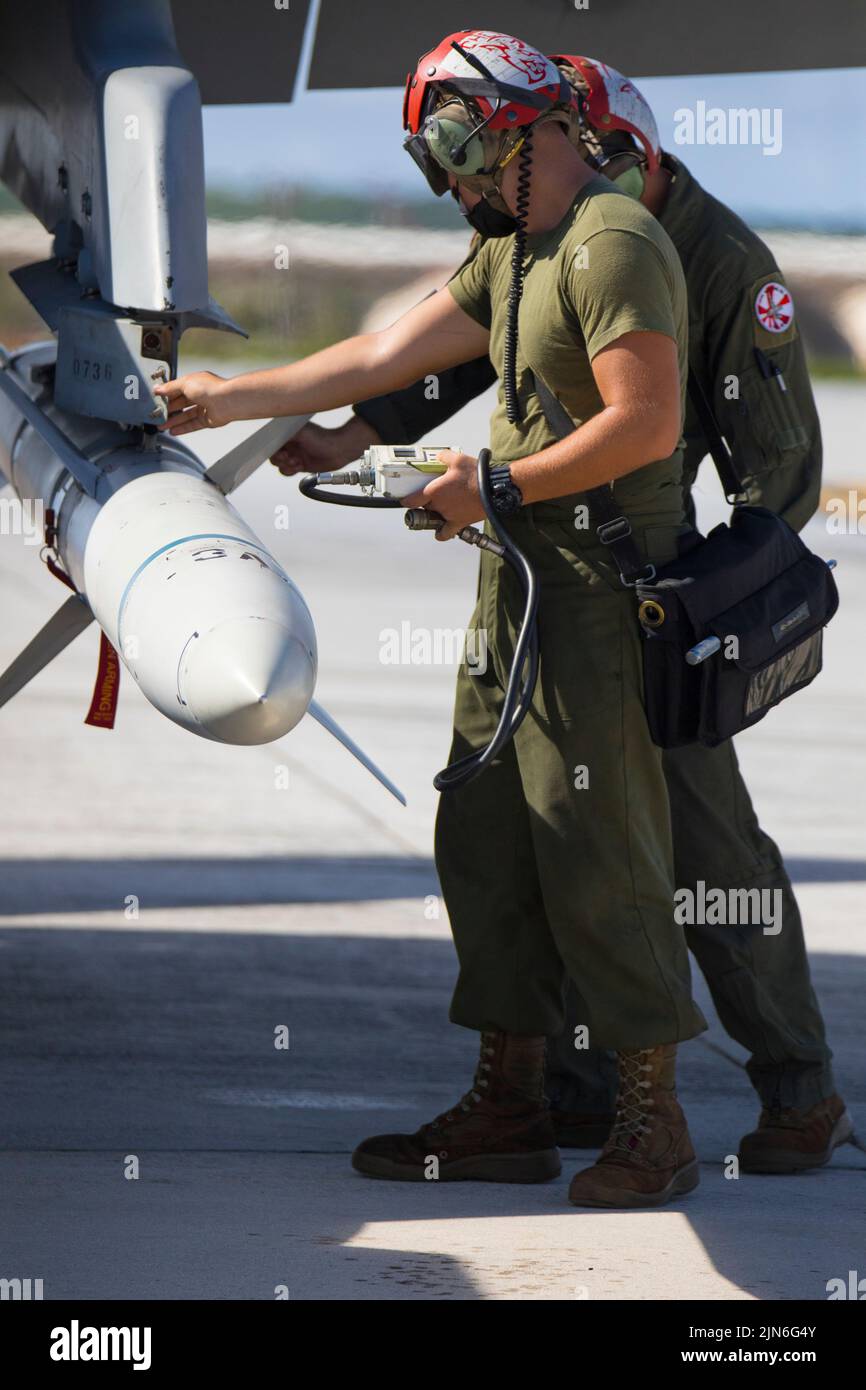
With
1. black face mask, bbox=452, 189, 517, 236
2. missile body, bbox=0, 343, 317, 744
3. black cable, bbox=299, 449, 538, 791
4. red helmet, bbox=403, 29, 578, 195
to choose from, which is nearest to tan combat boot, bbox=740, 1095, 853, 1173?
black cable, bbox=299, 449, 538, 791

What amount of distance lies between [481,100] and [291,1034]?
2.93m

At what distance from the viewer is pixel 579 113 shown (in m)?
3.88

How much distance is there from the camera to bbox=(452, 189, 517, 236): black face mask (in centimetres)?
380

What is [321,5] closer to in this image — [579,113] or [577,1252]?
[579,113]

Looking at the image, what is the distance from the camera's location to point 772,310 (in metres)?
4.19

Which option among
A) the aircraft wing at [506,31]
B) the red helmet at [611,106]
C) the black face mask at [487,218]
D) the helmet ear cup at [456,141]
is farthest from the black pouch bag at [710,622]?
the aircraft wing at [506,31]

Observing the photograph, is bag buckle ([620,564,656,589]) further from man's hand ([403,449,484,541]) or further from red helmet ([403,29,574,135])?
red helmet ([403,29,574,135])

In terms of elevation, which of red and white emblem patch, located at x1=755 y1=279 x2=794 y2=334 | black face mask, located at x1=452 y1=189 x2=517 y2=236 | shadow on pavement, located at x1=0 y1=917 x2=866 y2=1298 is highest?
black face mask, located at x1=452 y1=189 x2=517 y2=236

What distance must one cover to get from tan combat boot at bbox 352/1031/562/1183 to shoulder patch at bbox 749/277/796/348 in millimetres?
1662

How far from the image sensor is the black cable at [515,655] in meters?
3.60

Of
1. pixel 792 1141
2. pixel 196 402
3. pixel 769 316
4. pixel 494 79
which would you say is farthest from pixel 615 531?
pixel 792 1141

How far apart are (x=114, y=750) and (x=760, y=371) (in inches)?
266

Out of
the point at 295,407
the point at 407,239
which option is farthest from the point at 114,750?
the point at 407,239

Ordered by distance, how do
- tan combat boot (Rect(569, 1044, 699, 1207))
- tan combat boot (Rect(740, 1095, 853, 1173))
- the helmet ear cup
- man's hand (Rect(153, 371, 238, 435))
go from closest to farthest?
the helmet ear cup, tan combat boot (Rect(569, 1044, 699, 1207)), man's hand (Rect(153, 371, 238, 435)), tan combat boot (Rect(740, 1095, 853, 1173))
